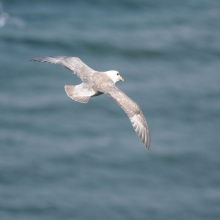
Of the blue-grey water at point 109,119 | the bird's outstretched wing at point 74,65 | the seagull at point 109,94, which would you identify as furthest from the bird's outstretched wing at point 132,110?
the blue-grey water at point 109,119

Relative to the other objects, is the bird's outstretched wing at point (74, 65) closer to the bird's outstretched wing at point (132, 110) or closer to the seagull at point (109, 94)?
the seagull at point (109, 94)

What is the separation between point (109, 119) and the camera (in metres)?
35.8

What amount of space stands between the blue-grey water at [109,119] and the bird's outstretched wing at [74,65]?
1867 cm

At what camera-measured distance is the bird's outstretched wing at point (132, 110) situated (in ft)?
42.4

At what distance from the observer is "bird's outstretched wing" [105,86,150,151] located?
12.9 m

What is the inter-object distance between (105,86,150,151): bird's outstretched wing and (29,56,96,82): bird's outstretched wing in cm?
132

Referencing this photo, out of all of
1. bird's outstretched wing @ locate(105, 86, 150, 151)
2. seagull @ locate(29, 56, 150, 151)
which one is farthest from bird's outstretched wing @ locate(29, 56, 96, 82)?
bird's outstretched wing @ locate(105, 86, 150, 151)

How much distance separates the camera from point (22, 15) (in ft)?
133

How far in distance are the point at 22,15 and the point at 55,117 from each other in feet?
35.2

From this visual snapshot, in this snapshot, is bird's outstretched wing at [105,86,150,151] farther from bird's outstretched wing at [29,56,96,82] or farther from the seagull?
bird's outstretched wing at [29,56,96,82]

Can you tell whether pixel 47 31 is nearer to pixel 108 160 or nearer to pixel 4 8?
pixel 4 8

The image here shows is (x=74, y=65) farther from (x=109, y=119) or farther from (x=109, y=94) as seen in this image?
(x=109, y=119)

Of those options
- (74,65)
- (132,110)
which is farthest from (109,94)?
(74,65)

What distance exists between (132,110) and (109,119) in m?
22.7
